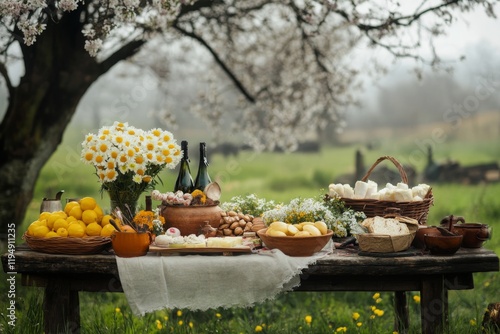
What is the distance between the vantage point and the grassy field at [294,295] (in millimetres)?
4838

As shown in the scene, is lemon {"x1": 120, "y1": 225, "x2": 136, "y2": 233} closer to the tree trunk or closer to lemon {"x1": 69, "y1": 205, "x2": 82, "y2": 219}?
lemon {"x1": 69, "y1": 205, "x2": 82, "y2": 219}

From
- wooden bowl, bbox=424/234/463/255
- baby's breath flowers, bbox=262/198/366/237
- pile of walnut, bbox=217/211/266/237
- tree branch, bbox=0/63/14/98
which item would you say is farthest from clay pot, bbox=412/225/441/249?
tree branch, bbox=0/63/14/98

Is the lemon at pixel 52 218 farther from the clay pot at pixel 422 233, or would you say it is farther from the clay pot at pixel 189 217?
the clay pot at pixel 422 233

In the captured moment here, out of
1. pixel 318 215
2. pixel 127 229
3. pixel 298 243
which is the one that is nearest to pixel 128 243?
pixel 127 229

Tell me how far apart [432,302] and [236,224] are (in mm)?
1310

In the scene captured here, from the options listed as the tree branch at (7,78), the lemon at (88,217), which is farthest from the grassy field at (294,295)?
the tree branch at (7,78)

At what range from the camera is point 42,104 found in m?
6.50

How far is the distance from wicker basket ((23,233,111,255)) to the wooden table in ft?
0.14

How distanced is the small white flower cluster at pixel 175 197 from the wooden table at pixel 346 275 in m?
0.53

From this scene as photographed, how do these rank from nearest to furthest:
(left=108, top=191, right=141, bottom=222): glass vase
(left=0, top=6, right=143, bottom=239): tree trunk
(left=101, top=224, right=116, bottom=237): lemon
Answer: (left=101, top=224, right=116, bottom=237): lemon → (left=108, top=191, right=141, bottom=222): glass vase → (left=0, top=6, right=143, bottom=239): tree trunk

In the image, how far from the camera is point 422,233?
388 centimetres

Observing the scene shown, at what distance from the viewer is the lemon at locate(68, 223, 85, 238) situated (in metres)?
3.82

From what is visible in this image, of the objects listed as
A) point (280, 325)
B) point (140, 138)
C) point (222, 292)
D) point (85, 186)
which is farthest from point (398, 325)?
point (85, 186)

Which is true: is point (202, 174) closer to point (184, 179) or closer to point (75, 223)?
point (184, 179)
